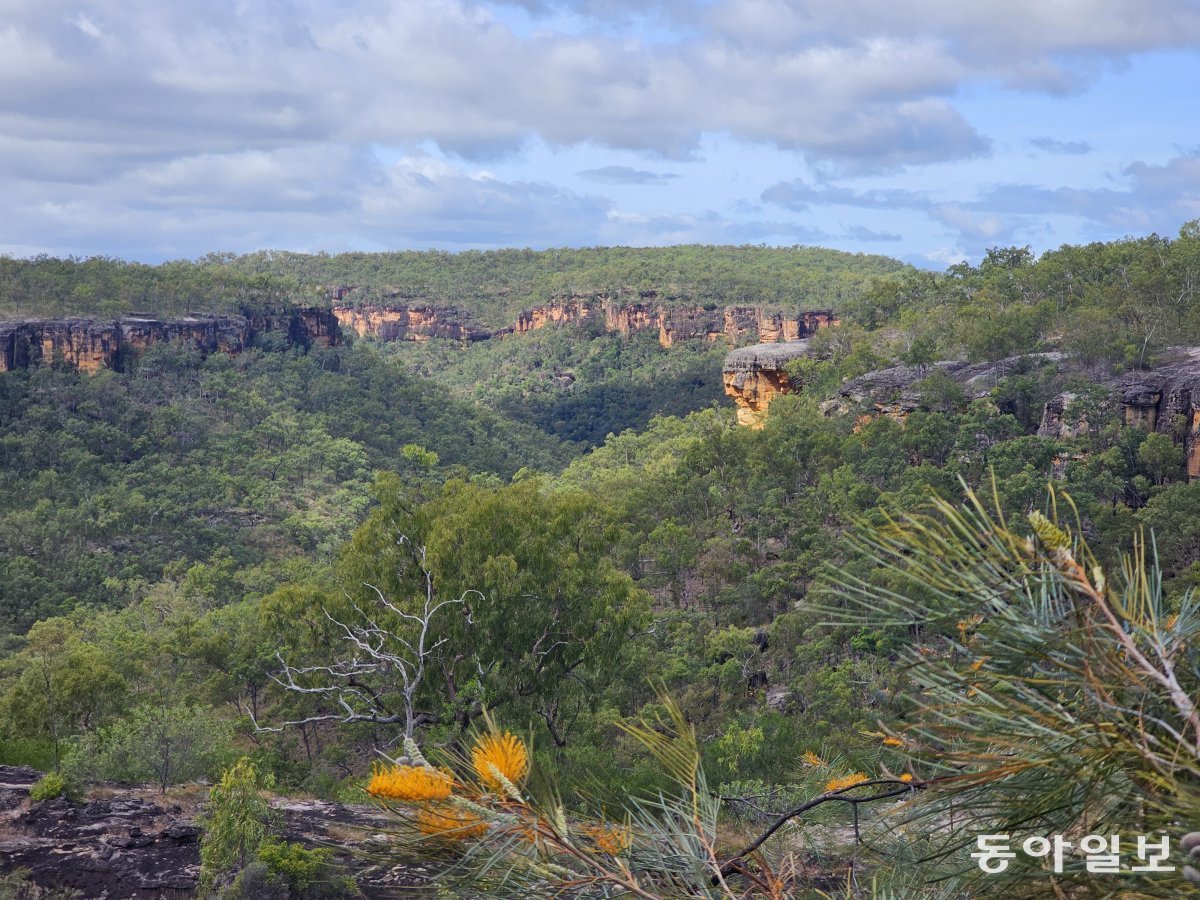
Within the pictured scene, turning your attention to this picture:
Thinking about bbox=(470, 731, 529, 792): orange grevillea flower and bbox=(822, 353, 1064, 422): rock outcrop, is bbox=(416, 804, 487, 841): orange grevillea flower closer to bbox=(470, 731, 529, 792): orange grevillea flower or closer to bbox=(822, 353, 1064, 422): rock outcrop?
bbox=(470, 731, 529, 792): orange grevillea flower

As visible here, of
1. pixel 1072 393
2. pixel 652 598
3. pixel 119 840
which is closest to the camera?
pixel 119 840

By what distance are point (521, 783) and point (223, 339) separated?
63534mm

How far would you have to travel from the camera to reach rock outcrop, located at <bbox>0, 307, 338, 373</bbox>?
50438 millimetres

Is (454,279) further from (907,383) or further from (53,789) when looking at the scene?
(53,789)

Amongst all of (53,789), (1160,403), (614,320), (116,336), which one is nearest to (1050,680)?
(53,789)

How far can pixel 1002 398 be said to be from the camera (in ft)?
90.0

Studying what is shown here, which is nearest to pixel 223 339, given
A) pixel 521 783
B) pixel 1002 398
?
pixel 1002 398

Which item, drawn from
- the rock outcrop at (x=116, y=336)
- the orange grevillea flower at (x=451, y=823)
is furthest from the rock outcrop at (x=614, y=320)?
the orange grevillea flower at (x=451, y=823)

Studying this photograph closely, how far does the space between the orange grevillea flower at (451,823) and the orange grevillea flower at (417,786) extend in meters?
0.03

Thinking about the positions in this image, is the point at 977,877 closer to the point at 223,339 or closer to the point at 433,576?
the point at 433,576

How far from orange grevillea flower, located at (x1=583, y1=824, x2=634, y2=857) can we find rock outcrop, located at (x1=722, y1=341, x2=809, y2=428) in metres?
39.3

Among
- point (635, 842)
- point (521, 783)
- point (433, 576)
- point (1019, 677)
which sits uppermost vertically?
point (1019, 677)

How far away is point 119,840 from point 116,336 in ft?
164

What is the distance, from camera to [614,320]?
3501 inches
